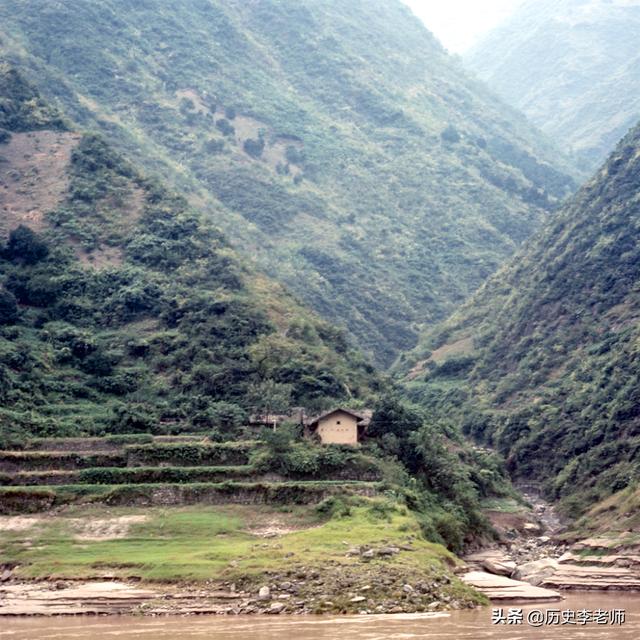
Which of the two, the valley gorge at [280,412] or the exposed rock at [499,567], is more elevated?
the exposed rock at [499,567]

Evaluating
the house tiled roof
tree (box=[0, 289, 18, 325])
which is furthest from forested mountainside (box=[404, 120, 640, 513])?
tree (box=[0, 289, 18, 325])

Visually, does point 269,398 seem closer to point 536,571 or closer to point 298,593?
point 536,571

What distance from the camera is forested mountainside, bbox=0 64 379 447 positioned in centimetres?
9394

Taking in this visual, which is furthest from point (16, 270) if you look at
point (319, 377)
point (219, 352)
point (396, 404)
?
point (396, 404)

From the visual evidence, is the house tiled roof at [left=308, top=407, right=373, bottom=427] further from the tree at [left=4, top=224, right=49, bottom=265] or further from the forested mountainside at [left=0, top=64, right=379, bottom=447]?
the tree at [left=4, top=224, right=49, bottom=265]

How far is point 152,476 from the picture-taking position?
7956 centimetres

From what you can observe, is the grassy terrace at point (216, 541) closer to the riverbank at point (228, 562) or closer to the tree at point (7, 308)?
the riverbank at point (228, 562)

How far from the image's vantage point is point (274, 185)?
641ft

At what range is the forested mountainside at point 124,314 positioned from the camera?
9394cm

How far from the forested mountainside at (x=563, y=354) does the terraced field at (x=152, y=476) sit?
2825 centimetres

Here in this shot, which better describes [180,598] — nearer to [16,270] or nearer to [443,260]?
[16,270]

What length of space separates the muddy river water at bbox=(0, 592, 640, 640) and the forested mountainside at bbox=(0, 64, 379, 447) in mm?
27540

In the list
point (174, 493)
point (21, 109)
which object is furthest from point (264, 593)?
point (21, 109)

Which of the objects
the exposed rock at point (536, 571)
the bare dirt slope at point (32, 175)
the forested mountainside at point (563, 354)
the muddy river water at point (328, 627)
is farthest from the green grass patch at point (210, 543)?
the bare dirt slope at point (32, 175)
